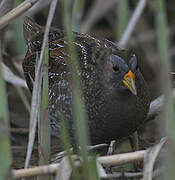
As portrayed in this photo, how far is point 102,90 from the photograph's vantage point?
2891mm

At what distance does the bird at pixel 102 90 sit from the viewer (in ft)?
9.14

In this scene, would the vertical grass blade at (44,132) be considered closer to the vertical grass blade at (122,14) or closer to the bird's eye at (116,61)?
the bird's eye at (116,61)

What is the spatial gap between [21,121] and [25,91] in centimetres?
26

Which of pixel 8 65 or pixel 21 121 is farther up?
pixel 8 65

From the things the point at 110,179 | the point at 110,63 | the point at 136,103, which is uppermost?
the point at 110,63

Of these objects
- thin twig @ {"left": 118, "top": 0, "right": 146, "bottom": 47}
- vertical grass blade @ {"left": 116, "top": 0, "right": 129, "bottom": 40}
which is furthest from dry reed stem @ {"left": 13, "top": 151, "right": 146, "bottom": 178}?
vertical grass blade @ {"left": 116, "top": 0, "right": 129, "bottom": 40}

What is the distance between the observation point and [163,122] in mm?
1714

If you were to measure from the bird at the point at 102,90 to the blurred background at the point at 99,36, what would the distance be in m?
0.46

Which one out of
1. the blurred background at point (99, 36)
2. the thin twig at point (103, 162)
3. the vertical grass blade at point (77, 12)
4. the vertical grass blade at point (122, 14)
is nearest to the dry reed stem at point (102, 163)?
the thin twig at point (103, 162)

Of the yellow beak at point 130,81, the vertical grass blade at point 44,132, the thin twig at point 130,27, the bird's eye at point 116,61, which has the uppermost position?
the thin twig at point 130,27

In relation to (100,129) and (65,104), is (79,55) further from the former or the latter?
(100,129)

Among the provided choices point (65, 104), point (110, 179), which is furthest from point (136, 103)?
point (110, 179)

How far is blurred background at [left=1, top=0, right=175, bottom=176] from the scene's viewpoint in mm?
3750

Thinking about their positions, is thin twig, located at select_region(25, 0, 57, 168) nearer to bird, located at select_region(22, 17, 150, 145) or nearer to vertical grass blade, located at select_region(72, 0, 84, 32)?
bird, located at select_region(22, 17, 150, 145)
